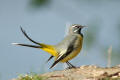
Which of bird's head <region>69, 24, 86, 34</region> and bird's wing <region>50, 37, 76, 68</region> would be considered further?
bird's head <region>69, 24, 86, 34</region>

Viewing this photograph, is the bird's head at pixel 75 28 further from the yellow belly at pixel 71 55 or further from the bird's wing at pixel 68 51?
the yellow belly at pixel 71 55

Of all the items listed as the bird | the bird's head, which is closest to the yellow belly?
the bird

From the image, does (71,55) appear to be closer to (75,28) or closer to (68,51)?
(68,51)

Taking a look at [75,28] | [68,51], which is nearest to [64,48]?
[68,51]

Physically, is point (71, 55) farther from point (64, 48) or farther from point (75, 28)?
point (75, 28)

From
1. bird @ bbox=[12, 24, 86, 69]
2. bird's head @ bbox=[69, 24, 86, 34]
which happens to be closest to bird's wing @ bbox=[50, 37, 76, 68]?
bird @ bbox=[12, 24, 86, 69]

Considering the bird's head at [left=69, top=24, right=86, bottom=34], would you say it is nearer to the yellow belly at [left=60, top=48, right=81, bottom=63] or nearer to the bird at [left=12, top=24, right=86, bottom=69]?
the bird at [left=12, top=24, right=86, bottom=69]

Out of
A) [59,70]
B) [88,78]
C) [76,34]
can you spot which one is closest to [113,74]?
[88,78]

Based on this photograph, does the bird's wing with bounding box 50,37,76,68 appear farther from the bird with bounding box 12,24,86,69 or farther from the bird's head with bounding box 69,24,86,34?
the bird's head with bounding box 69,24,86,34

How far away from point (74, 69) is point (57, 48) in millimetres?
642

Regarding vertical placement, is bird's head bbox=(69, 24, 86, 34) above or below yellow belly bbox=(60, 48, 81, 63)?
above

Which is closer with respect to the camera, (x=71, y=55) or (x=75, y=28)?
(x=71, y=55)

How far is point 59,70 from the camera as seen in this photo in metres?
8.50

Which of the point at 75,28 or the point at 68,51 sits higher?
the point at 75,28
